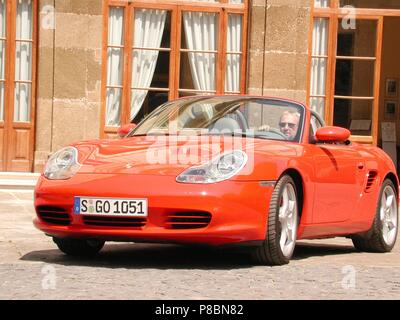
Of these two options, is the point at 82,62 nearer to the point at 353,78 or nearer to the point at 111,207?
the point at 353,78

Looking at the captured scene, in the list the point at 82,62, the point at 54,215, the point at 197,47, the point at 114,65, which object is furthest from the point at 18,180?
the point at 54,215

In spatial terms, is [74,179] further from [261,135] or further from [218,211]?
[261,135]

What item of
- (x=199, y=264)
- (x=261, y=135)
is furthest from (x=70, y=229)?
(x=261, y=135)

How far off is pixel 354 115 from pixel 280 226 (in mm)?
10729

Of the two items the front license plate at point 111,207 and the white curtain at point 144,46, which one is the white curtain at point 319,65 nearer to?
the white curtain at point 144,46

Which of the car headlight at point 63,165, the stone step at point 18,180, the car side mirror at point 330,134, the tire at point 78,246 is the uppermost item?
the car side mirror at point 330,134

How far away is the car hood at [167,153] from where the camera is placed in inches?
308

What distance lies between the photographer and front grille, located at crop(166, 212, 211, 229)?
25.1 ft

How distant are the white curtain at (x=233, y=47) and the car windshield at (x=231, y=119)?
8894 mm

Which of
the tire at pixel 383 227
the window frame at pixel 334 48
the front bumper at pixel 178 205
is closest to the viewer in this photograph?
the front bumper at pixel 178 205

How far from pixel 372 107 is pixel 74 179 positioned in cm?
1129

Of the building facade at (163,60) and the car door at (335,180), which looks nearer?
the car door at (335,180)

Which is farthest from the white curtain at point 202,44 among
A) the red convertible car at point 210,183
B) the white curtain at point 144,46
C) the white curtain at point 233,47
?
the red convertible car at point 210,183

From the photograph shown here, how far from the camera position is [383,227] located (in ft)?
32.9
